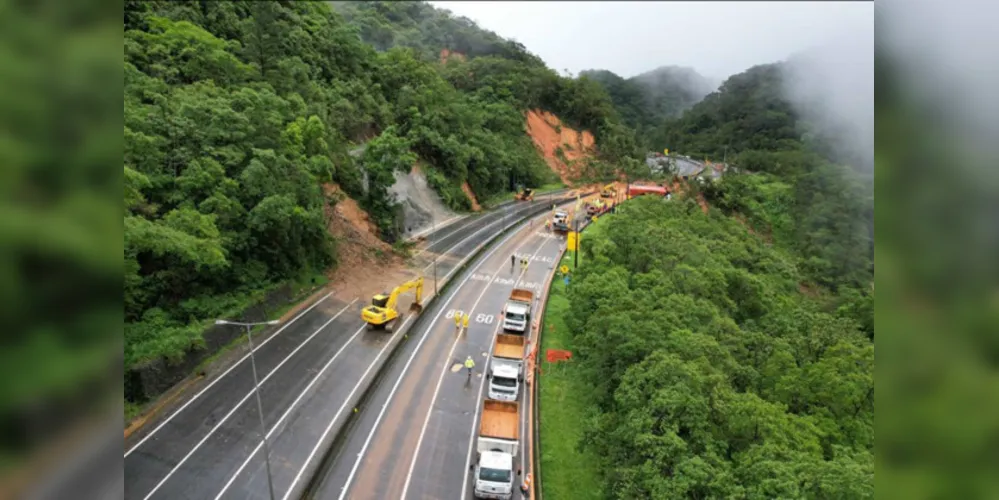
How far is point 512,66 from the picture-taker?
90375 millimetres

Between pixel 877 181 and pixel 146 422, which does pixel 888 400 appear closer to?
pixel 877 181

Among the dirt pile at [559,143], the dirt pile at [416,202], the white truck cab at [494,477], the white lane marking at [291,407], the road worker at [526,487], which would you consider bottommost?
the road worker at [526,487]

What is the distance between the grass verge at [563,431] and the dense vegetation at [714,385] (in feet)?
3.60

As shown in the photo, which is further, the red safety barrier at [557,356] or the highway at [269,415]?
the red safety barrier at [557,356]

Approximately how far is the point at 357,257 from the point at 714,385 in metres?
24.7

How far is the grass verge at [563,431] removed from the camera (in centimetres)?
2003

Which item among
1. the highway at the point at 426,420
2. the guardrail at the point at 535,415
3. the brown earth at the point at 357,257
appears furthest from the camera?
the brown earth at the point at 357,257

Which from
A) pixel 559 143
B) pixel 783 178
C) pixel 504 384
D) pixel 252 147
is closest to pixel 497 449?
pixel 504 384

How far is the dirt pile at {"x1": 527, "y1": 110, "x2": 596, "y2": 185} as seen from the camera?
85500 millimetres

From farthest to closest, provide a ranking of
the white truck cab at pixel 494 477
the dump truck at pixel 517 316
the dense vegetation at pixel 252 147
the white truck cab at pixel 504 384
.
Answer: the dump truck at pixel 517 316 → the white truck cab at pixel 504 384 → the dense vegetation at pixel 252 147 → the white truck cab at pixel 494 477

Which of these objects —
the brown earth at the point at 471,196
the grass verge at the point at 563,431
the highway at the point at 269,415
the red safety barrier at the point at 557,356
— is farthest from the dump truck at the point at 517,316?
the brown earth at the point at 471,196

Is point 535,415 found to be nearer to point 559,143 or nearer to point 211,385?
point 211,385

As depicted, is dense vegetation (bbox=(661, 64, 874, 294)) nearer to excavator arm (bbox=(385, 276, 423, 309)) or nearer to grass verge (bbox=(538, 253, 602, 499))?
grass verge (bbox=(538, 253, 602, 499))

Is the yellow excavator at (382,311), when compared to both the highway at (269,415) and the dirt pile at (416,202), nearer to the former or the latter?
the highway at (269,415)
